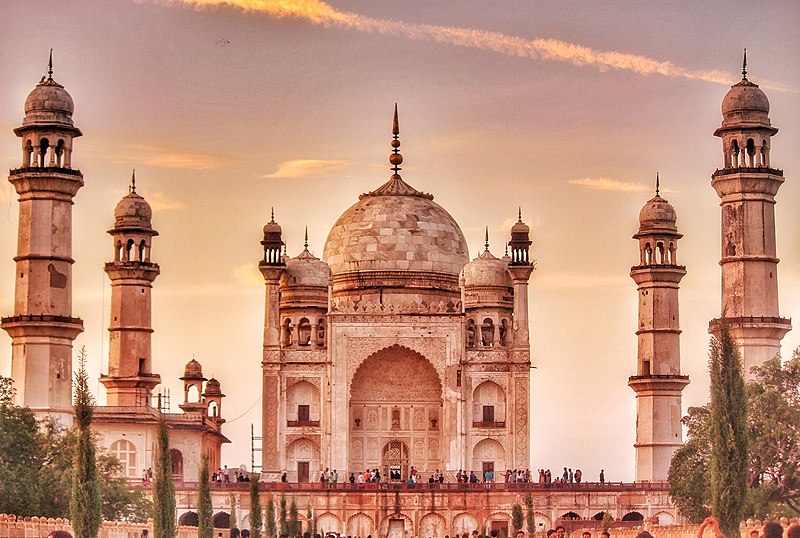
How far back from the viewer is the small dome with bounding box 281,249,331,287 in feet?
206

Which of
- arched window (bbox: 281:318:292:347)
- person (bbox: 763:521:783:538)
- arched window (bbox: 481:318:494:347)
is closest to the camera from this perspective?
person (bbox: 763:521:783:538)

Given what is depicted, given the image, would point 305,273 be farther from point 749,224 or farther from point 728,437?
point 728,437

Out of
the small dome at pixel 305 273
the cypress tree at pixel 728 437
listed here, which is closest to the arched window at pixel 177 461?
the small dome at pixel 305 273

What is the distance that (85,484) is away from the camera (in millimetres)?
31109

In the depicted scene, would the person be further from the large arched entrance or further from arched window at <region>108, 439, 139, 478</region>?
the large arched entrance

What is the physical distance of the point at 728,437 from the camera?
29359 mm

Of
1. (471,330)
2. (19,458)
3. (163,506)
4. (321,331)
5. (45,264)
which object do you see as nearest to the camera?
(163,506)

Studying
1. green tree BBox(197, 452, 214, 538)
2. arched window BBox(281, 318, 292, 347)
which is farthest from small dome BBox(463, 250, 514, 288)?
green tree BBox(197, 452, 214, 538)

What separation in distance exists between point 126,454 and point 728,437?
29904mm

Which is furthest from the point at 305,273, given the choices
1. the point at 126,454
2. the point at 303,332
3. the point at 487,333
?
the point at 126,454

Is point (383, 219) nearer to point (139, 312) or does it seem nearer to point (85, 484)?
point (139, 312)

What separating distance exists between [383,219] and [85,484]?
33654 millimetres

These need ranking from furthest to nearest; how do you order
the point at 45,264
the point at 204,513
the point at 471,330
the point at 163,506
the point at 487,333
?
the point at 487,333, the point at 471,330, the point at 45,264, the point at 204,513, the point at 163,506

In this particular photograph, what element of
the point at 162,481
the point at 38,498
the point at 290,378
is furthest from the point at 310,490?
the point at 162,481
